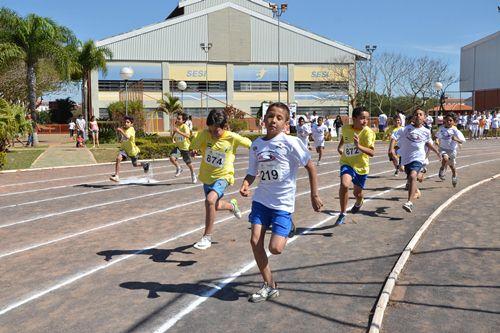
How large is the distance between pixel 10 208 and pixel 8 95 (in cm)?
4135

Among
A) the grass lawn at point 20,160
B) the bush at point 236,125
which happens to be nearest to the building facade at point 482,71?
the bush at point 236,125

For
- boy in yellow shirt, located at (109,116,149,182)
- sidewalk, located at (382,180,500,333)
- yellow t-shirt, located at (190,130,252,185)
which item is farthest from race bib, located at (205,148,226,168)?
boy in yellow shirt, located at (109,116,149,182)

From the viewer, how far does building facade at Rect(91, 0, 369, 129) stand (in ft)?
188

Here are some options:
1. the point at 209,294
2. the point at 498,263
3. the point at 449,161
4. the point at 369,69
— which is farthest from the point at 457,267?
the point at 369,69

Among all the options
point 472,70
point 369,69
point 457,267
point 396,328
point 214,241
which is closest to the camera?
point 396,328

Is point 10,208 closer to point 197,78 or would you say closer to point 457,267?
point 457,267

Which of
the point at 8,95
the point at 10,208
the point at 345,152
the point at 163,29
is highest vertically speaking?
the point at 163,29

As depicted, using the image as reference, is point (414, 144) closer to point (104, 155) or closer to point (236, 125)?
point (104, 155)

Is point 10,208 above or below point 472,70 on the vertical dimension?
below

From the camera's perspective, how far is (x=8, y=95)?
47469mm

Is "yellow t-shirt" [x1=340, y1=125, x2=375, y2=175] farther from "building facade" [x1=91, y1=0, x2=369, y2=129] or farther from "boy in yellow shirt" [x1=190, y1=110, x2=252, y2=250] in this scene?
"building facade" [x1=91, y1=0, x2=369, y2=129]

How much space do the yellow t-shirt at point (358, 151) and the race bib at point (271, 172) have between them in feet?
11.7

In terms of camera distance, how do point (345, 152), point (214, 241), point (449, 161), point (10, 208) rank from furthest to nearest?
point (449, 161) → point (10, 208) → point (345, 152) → point (214, 241)

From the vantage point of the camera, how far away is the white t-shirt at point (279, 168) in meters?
5.00
